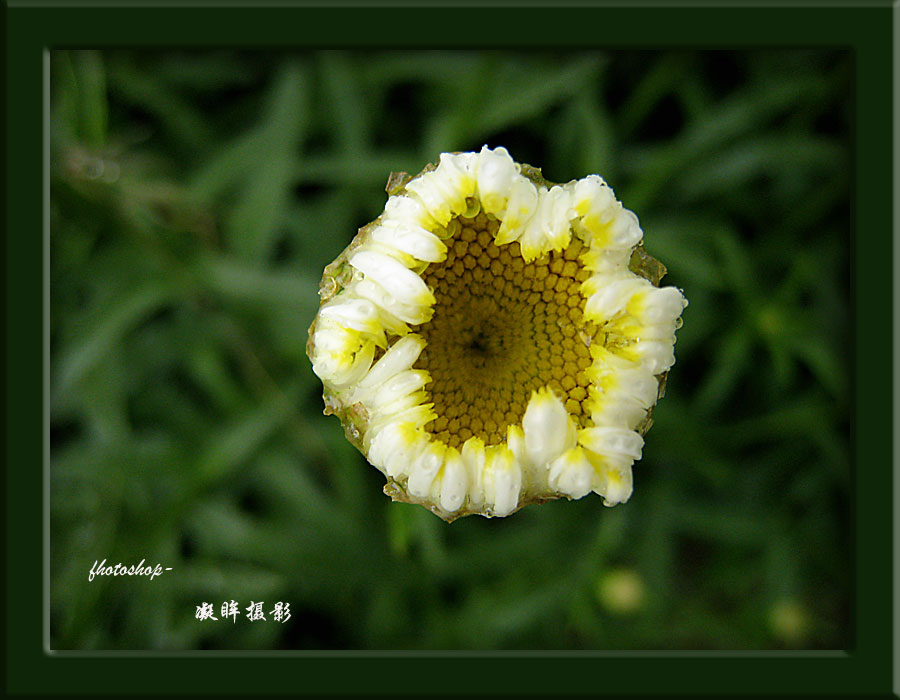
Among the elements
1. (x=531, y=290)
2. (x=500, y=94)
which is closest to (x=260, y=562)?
(x=531, y=290)

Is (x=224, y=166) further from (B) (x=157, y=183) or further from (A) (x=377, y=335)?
(A) (x=377, y=335)

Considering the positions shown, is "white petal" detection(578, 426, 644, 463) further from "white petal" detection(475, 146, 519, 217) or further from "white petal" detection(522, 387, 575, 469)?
"white petal" detection(475, 146, 519, 217)

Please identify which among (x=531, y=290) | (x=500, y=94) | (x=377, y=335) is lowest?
(x=377, y=335)

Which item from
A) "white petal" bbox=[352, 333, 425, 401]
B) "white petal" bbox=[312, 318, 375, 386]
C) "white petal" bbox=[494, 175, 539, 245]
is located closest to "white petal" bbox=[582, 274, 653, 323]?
"white petal" bbox=[494, 175, 539, 245]

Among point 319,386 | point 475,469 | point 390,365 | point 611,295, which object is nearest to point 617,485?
point 475,469

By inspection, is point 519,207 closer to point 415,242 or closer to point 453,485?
point 415,242

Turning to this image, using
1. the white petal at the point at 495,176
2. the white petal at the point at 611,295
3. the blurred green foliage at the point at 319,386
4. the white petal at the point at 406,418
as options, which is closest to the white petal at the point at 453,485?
the white petal at the point at 406,418
